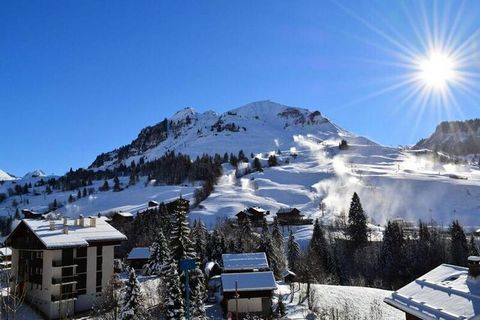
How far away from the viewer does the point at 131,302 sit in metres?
28.5

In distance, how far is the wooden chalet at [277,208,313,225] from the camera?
413 ft

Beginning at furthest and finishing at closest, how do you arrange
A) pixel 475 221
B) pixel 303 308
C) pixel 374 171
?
pixel 374 171 < pixel 475 221 < pixel 303 308

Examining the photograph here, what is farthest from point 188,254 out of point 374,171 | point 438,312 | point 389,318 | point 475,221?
point 374,171

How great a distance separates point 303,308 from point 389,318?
8905 mm

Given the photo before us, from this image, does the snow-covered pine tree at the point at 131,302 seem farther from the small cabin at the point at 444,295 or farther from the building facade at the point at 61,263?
the small cabin at the point at 444,295

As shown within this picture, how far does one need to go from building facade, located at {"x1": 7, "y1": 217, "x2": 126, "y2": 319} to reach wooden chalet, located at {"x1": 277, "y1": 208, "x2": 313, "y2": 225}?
86.8 metres

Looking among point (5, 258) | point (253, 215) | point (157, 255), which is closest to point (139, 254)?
point (157, 255)

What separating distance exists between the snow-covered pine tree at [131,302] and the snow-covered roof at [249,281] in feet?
58.0

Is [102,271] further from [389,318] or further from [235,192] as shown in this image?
[235,192]

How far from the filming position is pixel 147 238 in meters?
95.1

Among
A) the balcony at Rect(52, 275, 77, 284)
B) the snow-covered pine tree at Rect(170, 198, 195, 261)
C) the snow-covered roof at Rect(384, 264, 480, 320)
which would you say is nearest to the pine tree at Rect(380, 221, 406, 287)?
the snow-covered pine tree at Rect(170, 198, 195, 261)

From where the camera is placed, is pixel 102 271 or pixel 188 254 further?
pixel 102 271

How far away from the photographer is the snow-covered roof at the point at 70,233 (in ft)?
126

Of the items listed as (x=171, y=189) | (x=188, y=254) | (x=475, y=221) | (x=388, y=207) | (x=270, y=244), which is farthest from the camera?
(x=171, y=189)
